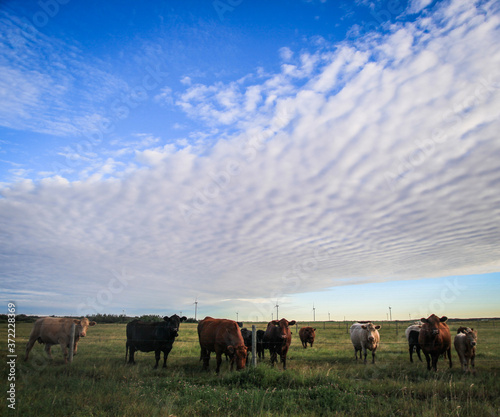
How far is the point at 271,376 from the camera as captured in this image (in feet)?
31.0

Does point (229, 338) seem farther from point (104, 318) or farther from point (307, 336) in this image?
point (104, 318)

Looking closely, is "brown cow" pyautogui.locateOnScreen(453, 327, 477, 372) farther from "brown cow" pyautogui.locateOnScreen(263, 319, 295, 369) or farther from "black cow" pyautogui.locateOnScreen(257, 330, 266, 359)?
"black cow" pyautogui.locateOnScreen(257, 330, 266, 359)

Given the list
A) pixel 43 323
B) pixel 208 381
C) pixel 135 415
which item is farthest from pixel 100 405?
pixel 43 323

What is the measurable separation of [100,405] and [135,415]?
1.15 m

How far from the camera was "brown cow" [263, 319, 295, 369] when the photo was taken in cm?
1327

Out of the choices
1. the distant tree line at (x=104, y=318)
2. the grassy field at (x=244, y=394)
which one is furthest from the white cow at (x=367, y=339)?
the distant tree line at (x=104, y=318)

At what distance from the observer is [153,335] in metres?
14.2

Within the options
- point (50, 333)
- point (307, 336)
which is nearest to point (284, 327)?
point (50, 333)

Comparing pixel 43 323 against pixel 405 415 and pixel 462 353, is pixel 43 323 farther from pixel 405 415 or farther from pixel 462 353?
pixel 462 353

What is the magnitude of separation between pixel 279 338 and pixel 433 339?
19.6 feet

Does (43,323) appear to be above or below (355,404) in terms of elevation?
above

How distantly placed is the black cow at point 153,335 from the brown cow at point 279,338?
4.07 m

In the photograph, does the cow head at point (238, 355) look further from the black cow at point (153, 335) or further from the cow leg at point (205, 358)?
the black cow at point (153, 335)

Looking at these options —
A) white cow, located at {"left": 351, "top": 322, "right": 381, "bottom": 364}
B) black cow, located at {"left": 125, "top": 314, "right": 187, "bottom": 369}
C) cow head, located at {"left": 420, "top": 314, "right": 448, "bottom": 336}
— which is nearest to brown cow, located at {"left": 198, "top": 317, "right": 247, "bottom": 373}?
black cow, located at {"left": 125, "top": 314, "right": 187, "bottom": 369}
